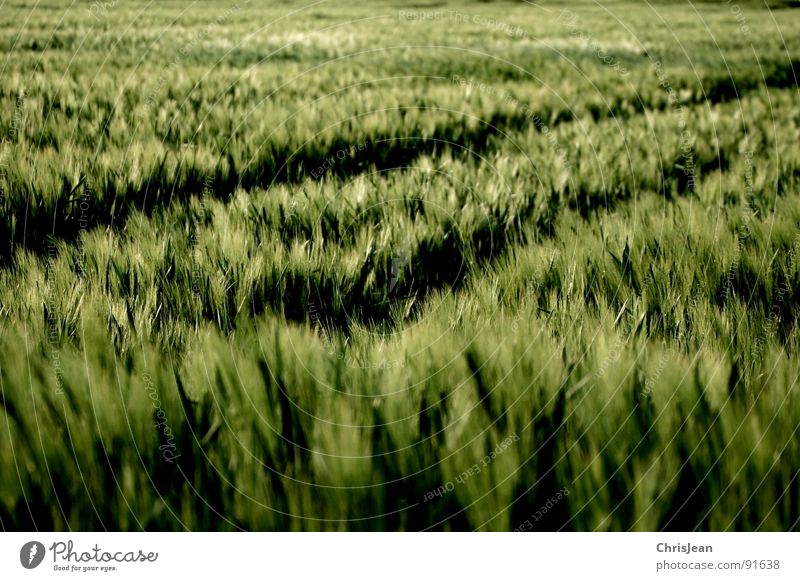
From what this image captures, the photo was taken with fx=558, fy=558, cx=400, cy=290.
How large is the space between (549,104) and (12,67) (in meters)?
1.81

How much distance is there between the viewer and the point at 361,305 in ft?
3.29

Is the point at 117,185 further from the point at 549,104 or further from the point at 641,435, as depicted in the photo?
the point at 549,104

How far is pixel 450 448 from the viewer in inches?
25.8

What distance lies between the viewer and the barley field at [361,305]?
664 mm

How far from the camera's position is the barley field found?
2.18ft

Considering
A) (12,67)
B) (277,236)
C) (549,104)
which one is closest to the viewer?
(277,236)

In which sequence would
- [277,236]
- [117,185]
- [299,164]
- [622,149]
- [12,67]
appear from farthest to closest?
1. [622,149]
2. [299,164]
3. [12,67]
4. [117,185]
5. [277,236]
